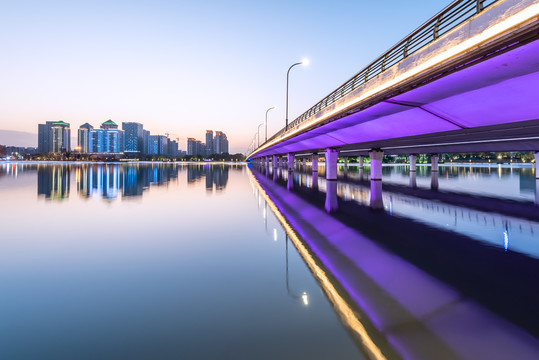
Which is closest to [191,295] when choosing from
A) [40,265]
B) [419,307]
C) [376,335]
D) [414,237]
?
[376,335]

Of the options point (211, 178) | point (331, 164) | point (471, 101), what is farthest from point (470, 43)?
point (211, 178)

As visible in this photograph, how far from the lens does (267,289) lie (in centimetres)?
721

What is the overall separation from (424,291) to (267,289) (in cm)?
406

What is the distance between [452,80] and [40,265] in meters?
16.3

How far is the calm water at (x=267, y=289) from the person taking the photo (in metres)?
4.82

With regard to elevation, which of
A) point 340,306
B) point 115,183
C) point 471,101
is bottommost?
→ point 340,306

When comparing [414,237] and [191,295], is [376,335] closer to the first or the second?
[191,295]

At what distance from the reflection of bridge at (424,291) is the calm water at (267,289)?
35 mm

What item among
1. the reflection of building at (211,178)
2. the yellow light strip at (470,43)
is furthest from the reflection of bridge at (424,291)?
the reflection of building at (211,178)

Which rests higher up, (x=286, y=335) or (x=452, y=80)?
(x=452, y=80)

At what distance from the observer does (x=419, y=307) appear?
20.1 feet

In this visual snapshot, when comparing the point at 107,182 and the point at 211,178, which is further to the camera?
the point at 211,178

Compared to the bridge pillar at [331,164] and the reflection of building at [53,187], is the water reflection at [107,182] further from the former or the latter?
the bridge pillar at [331,164]

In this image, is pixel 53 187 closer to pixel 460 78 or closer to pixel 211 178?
pixel 211 178
